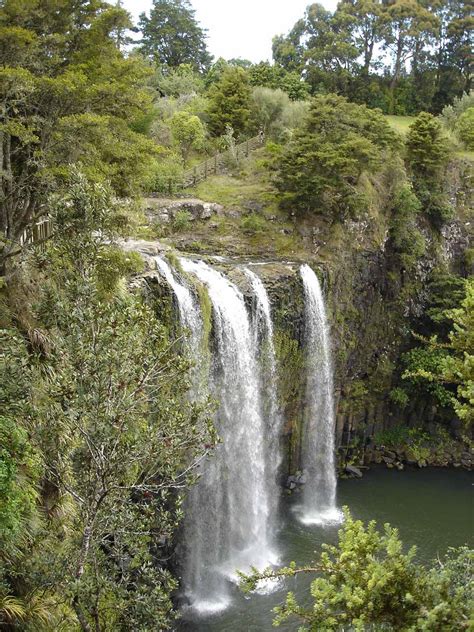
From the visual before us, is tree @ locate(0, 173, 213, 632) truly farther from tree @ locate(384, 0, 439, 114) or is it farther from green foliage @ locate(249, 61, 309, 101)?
tree @ locate(384, 0, 439, 114)

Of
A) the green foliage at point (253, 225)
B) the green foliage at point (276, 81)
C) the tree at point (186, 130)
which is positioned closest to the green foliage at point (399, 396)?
the green foliage at point (253, 225)

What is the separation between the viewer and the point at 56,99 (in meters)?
11.1

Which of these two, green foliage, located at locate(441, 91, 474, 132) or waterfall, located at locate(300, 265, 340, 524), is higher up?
green foliage, located at locate(441, 91, 474, 132)

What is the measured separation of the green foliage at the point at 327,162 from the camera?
25.5 m

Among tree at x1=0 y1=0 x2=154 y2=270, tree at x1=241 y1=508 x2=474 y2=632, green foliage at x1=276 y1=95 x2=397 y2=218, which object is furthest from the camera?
green foliage at x1=276 y1=95 x2=397 y2=218

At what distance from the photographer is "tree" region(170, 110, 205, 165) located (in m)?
31.4

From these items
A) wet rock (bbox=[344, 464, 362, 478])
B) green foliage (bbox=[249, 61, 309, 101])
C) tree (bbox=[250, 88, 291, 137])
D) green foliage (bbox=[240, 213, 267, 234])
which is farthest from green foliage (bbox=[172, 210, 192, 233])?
green foliage (bbox=[249, 61, 309, 101])

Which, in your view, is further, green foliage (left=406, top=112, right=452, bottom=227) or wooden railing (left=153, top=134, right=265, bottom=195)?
green foliage (left=406, top=112, right=452, bottom=227)

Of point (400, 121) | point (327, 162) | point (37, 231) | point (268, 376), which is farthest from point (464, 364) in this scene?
point (400, 121)

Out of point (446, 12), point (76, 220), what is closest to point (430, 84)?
point (446, 12)

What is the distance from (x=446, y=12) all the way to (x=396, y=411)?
3673 centimetres

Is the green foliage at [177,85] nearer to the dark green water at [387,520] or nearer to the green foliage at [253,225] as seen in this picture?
the green foliage at [253,225]

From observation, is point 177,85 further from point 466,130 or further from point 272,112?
point 466,130

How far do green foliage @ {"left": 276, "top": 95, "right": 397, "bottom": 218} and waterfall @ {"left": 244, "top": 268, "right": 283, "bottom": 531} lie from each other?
661 cm
